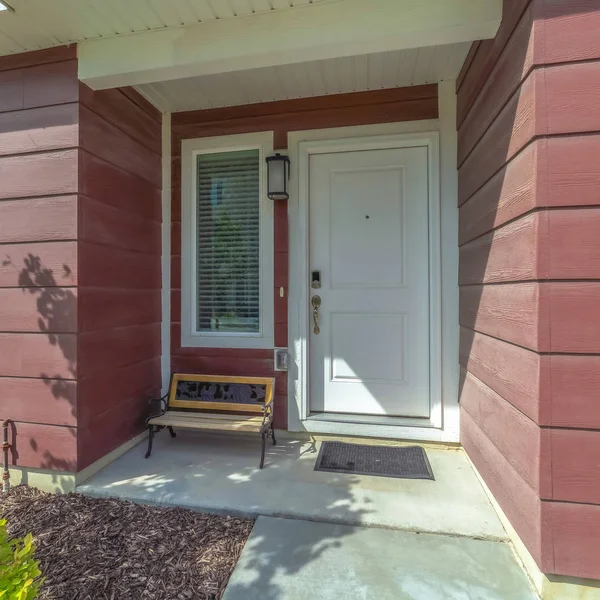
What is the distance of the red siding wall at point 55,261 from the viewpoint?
2.00m

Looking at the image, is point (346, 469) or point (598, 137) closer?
point (598, 137)

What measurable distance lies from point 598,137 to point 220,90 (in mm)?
2189

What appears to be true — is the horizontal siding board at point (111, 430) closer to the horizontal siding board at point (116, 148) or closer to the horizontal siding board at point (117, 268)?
the horizontal siding board at point (117, 268)

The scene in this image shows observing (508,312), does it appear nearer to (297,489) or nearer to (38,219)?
(297,489)

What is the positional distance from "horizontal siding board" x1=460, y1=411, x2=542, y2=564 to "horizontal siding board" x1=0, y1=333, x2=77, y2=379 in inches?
84.9

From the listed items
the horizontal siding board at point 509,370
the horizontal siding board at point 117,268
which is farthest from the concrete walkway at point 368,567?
the horizontal siding board at point 117,268

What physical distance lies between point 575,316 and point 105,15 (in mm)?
2445

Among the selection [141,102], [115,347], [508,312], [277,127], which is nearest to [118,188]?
[141,102]

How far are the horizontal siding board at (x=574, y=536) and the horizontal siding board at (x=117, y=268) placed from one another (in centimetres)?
233

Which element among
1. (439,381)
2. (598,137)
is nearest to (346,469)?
(439,381)

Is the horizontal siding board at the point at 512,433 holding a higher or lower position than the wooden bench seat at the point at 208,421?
higher

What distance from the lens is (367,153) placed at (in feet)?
8.50

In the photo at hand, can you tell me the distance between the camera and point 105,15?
71.7 inches

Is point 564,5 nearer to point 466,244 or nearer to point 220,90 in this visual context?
point 466,244
